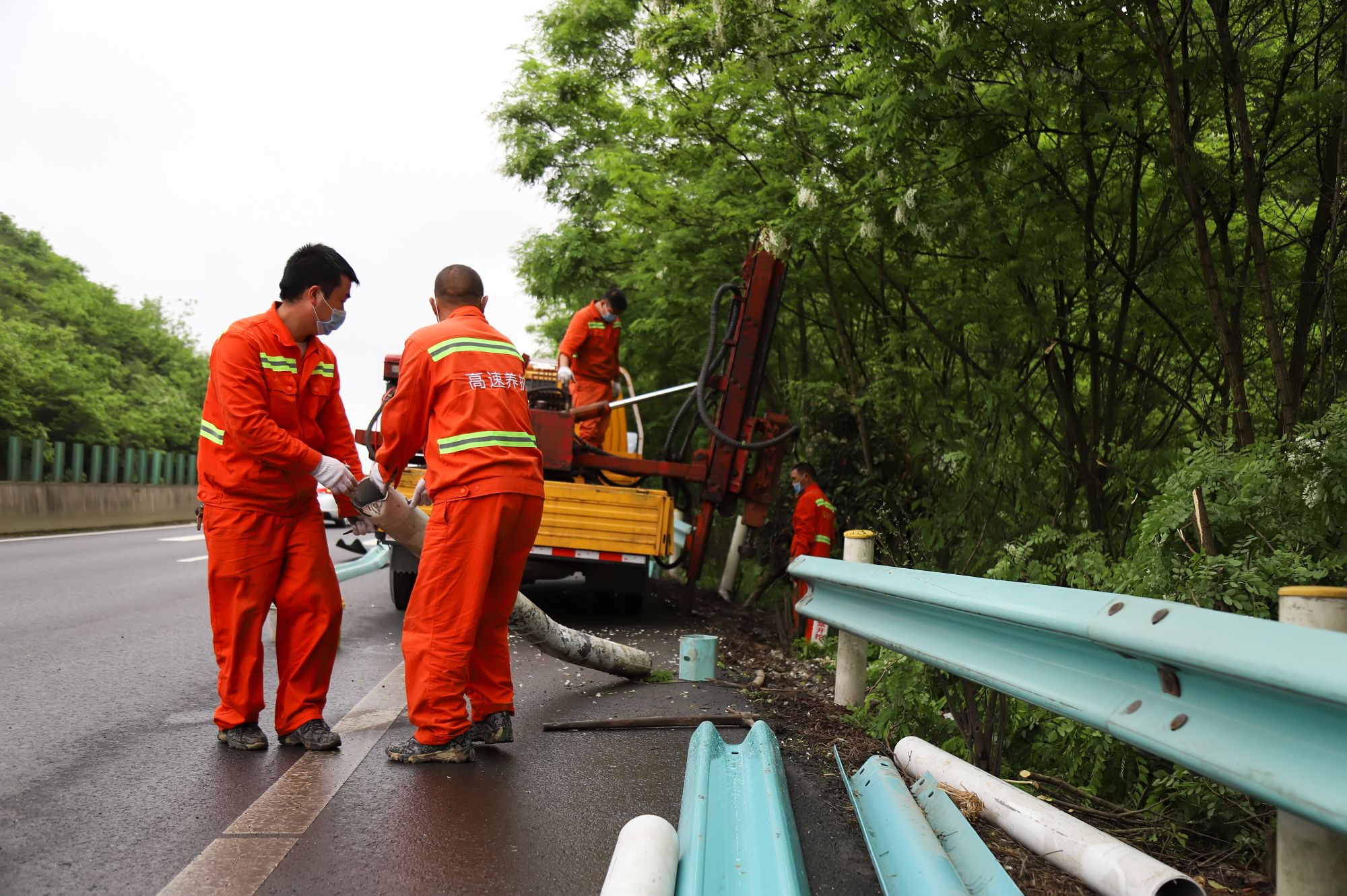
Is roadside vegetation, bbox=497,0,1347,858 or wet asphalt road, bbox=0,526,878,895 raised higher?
roadside vegetation, bbox=497,0,1347,858

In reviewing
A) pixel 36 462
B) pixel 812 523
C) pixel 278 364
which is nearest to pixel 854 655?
pixel 278 364

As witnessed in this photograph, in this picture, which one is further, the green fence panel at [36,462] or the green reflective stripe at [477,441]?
the green fence panel at [36,462]

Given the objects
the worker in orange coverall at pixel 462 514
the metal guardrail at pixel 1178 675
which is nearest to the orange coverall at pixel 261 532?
the worker in orange coverall at pixel 462 514

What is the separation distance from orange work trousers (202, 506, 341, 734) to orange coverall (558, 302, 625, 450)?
6.91 meters

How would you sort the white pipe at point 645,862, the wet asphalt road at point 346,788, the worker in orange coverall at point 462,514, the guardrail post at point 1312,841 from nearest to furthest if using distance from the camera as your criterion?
the guardrail post at point 1312,841 < the white pipe at point 645,862 < the wet asphalt road at point 346,788 < the worker in orange coverall at point 462,514

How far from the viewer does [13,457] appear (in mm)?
26391

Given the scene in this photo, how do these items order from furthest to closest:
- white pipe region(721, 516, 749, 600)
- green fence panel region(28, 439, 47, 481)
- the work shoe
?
green fence panel region(28, 439, 47, 481)
white pipe region(721, 516, 749, 600)
the work shoe

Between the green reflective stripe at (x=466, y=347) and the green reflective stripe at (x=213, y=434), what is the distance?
92cm

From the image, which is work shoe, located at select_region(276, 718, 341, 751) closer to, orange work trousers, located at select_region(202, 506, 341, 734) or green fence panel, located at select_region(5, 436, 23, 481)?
orange work trousers, located at select_region(202, 506, 341, 734)

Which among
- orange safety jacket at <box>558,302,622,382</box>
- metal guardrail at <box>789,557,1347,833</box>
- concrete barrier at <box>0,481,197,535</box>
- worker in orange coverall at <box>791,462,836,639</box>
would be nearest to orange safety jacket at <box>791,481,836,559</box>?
worker in orange coverall at <box>791,462,836,639</box>

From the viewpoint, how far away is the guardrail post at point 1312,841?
2182 millimetres

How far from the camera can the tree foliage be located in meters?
29.7

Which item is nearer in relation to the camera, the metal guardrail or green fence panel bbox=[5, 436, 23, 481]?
the metal guardrail

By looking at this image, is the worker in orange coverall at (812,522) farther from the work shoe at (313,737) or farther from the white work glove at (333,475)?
the work shoe at (313,737)
